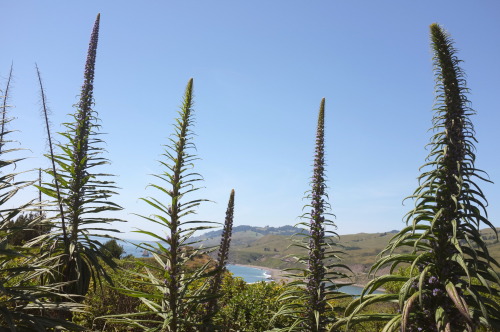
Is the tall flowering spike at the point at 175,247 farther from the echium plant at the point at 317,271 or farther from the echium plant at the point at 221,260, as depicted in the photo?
the echium plant at the point at 317,271

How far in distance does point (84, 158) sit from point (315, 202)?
3493 millimetres

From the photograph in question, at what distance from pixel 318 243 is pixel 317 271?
39cm

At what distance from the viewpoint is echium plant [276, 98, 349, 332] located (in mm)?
4363

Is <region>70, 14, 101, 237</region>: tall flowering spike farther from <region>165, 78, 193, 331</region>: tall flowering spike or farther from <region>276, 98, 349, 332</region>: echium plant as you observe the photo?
<region>276, 98, 349, 332</region>: echium plant

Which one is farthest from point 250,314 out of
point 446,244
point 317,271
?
point 446,244

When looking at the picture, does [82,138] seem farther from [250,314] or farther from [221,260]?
[250,314]

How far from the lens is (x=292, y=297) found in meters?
4.54

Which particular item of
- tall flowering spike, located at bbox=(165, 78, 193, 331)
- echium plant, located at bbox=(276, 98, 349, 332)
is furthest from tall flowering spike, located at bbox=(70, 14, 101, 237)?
echium plant, located at bbox=(276, 98, 349, 332)

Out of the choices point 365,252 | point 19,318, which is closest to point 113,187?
point 19,318

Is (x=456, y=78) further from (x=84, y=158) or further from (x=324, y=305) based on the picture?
(x=84, y=158)

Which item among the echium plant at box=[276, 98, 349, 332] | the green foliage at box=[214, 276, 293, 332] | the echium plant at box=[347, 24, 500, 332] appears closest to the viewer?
the echium plant at box=[347, 24, 500, 332]

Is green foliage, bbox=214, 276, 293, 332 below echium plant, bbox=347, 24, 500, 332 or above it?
below

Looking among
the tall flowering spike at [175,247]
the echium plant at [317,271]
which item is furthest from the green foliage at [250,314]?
the tall flowering spike at [175,247]

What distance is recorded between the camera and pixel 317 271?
14.9 feet
